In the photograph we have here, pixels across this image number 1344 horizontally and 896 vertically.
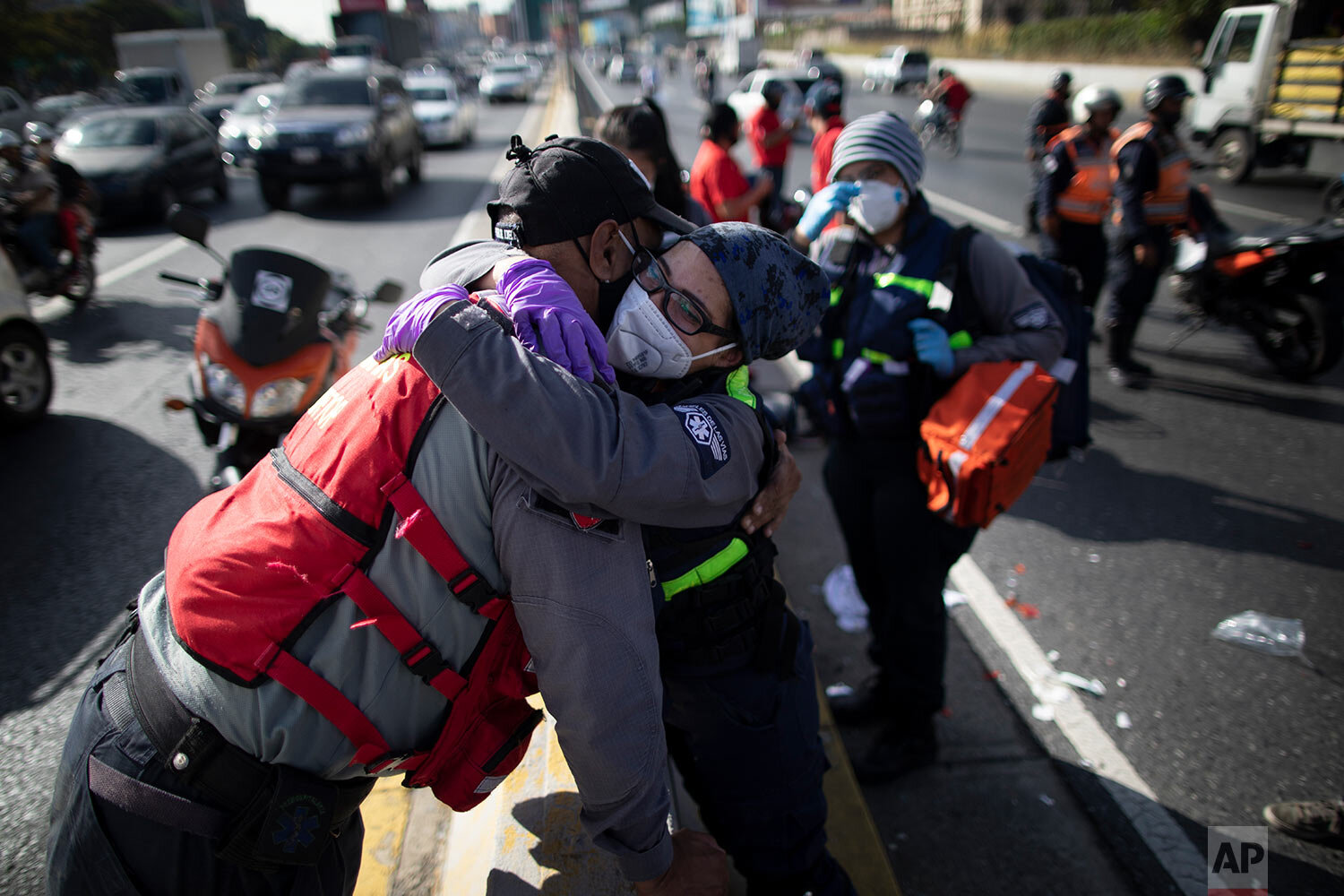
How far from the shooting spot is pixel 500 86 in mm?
33562

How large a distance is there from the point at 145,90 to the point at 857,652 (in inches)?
1167

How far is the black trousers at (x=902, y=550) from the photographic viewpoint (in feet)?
8.29

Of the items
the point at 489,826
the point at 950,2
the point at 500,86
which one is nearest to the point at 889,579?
the point at 489,826

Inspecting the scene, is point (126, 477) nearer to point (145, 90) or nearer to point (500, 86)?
point (145, 90)

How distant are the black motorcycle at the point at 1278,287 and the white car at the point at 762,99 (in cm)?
392

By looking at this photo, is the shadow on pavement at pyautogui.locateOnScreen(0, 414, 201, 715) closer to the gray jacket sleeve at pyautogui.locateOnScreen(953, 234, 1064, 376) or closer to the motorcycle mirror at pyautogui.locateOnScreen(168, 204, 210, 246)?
the motorcycle mirror at pyautogui.locateOnScreen(168, 204, 210, 246)

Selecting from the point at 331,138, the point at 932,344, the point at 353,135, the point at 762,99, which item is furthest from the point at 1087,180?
the point at 331,138

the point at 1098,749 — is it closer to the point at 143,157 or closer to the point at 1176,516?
the point at 1176,516

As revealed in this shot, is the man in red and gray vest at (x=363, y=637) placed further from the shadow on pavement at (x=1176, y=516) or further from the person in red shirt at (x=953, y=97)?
the person in red shirt at (x=953, y=97)

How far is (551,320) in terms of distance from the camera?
1.29 metres

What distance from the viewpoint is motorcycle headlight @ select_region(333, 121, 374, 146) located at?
12.4 metres

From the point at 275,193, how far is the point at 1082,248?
39.5 feet

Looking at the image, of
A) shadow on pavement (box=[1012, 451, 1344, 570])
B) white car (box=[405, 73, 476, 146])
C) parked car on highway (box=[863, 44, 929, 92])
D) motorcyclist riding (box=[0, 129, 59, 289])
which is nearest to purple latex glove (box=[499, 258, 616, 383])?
shadow on pavement (box=[1012, 451, 1344, 570])

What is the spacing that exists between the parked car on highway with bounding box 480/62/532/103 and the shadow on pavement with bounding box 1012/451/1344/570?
3398 centimetres
